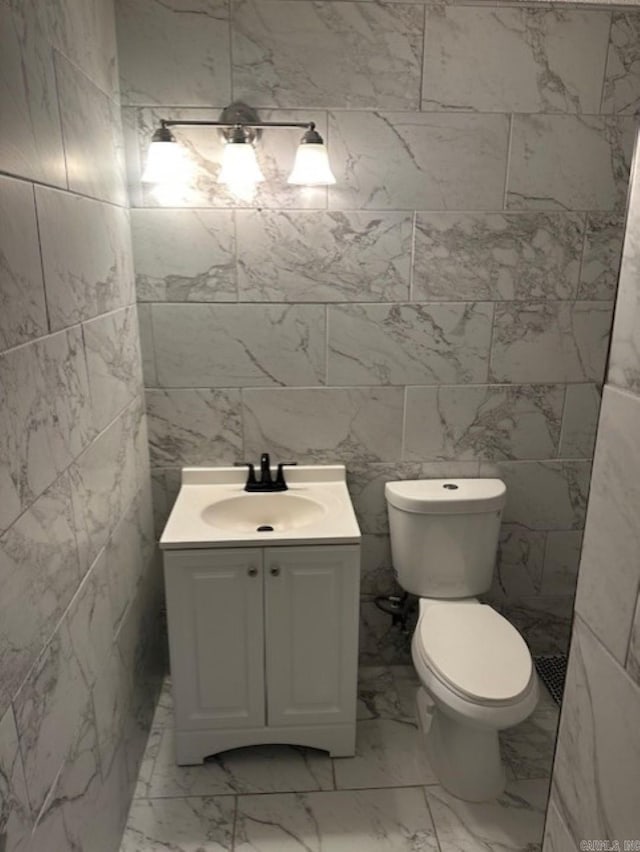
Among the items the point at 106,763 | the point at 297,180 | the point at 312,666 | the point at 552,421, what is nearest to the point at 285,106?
the point at 297,180

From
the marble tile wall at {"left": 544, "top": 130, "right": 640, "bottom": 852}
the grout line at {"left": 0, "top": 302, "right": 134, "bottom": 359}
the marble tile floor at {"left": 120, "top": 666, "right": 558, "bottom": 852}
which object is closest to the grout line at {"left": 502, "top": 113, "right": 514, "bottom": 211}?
the grout line at {"left": 0, "top": 302, "right": 134, "bottom": 359}

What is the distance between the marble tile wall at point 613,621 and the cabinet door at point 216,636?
3.84 feet

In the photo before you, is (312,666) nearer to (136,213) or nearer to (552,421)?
(552,421)

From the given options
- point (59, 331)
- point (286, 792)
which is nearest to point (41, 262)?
point (59, 331)

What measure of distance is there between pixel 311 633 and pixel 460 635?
1.52ft

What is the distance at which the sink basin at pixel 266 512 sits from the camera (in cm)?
208

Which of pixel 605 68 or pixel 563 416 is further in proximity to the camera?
pixel 563 416

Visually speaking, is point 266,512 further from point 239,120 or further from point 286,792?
point 239,120

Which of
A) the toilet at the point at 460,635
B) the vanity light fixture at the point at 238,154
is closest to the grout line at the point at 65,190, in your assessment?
the vanity light fixture at the point at 238,154

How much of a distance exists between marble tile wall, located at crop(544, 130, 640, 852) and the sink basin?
1372 mm

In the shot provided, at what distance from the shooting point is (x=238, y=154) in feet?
5.85

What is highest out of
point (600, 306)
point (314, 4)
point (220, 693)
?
point (314, 4)

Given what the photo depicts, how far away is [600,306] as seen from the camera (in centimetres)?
213

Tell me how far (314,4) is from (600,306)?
133cm
